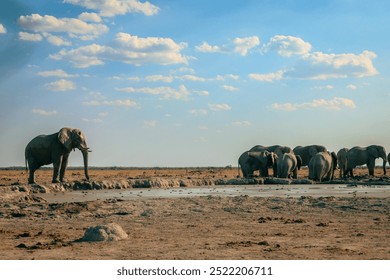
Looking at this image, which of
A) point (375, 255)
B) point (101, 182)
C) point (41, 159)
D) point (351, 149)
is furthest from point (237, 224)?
point (351, 149)

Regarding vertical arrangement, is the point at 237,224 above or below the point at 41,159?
below

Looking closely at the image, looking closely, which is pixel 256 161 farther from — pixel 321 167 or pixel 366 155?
pixel 366 155

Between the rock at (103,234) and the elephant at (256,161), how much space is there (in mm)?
30008

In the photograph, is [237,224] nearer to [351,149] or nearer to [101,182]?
[101,182]

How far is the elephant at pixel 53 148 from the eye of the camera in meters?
31.5

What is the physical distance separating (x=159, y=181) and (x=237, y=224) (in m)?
17.4

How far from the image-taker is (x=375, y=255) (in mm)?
10625

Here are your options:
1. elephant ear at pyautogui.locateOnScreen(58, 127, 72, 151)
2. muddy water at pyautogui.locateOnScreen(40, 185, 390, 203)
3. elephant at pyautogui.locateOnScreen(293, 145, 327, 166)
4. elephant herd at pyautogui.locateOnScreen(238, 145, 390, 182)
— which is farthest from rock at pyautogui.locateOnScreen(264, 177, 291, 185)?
elephant at pyautogui.locateOnScreen(293, 145, 327, 166)

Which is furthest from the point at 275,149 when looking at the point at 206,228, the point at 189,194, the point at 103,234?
the point at 103,234

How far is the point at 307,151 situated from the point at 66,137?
80.3 feet

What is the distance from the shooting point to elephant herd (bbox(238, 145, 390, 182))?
3838 centimetres

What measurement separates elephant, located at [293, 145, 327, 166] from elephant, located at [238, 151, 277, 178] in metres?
7.42

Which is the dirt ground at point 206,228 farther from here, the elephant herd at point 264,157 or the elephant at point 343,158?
the elephant at point 343,158

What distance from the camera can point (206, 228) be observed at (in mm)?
14336
